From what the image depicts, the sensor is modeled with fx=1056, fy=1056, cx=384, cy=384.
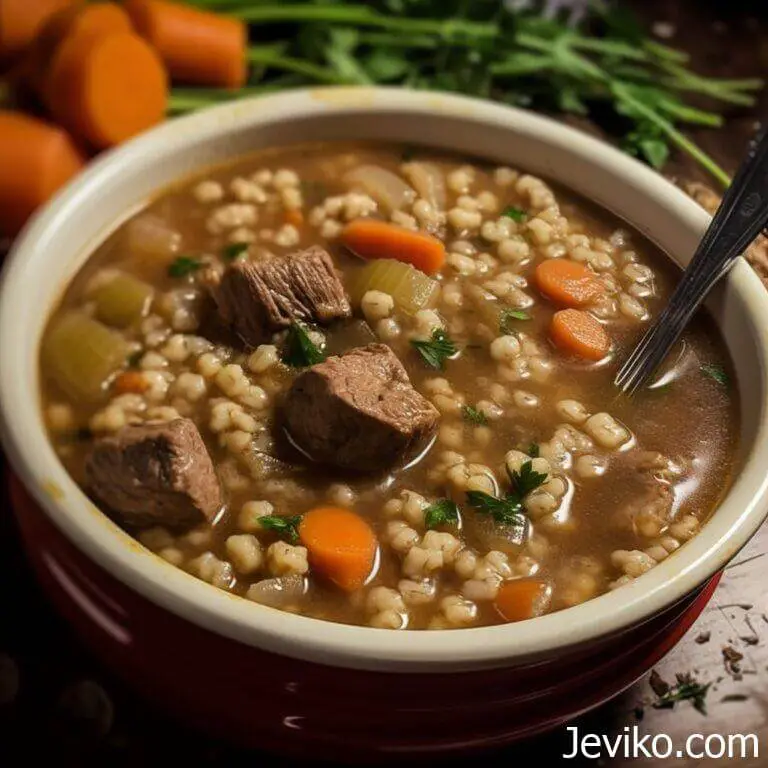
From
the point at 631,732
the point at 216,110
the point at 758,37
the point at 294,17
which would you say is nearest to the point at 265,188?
the point at 216,110

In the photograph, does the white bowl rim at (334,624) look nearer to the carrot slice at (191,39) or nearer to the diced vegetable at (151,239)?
the diced vegetable at (151,239)

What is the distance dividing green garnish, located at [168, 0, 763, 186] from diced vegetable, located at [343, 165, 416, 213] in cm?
81

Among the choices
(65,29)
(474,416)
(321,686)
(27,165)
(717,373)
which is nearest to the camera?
(321,686)

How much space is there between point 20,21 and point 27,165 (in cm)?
82

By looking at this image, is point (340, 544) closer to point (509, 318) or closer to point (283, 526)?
point (283, 526)

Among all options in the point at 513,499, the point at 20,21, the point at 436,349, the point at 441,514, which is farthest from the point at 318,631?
the point at 20,21

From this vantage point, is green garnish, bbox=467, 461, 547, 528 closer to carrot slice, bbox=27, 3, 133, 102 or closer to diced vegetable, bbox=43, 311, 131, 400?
diced vegetable, bbox=43, 311, 131, 400

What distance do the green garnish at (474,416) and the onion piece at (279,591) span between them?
572 mm

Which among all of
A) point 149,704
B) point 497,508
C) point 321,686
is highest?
point 497,508

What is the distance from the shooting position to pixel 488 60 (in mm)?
3828

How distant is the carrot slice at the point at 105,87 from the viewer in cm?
353

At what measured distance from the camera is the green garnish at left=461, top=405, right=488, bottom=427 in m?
2.53

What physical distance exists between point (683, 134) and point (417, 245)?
5.05 ft

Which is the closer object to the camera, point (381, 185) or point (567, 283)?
point (567, 283)
